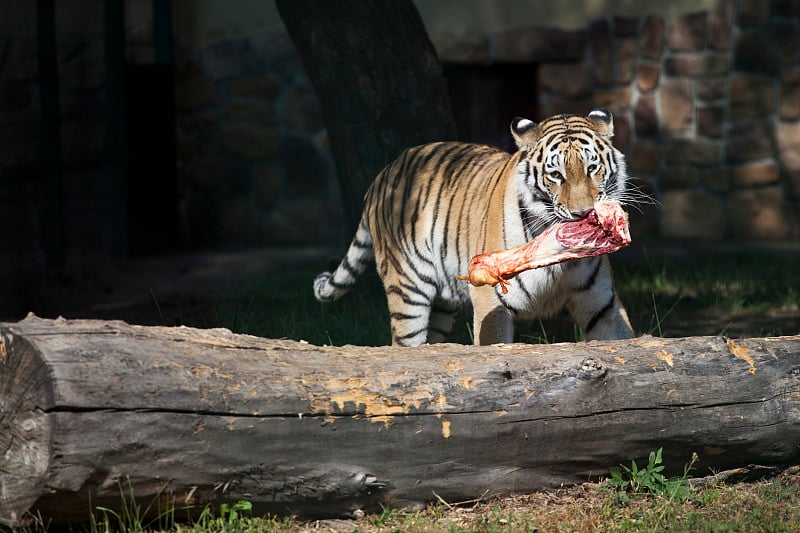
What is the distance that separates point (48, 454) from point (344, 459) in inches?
33.6

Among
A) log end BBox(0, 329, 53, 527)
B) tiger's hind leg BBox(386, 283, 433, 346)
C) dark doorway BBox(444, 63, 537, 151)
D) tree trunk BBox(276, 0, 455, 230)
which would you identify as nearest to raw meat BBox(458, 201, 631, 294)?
tiger's hind leg BBox(386, 283, 433, 346)

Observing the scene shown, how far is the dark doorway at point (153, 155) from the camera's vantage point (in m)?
9.29

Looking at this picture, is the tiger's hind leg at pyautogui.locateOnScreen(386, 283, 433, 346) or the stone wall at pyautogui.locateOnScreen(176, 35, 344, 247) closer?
the tiger's hind leg at pyautogui.locateOnScreen(386, 283, 433, 346)

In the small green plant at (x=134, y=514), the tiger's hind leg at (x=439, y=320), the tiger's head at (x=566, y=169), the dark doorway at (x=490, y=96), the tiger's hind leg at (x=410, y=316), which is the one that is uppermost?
the tiger's head at (x=566, y=169)

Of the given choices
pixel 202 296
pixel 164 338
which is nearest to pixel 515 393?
pixel 164 338

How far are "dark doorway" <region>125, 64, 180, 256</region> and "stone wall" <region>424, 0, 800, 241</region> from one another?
2.66m

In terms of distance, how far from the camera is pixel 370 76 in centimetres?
602

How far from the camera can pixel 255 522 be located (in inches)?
123

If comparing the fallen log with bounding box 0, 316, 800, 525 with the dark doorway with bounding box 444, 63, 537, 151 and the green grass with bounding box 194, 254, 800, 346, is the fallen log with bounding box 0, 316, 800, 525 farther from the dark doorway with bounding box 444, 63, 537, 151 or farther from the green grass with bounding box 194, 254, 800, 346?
the dark doorway with bounding box 444, 63, 537, 151

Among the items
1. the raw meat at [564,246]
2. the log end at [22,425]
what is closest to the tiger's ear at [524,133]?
the raw meat at [564,246]

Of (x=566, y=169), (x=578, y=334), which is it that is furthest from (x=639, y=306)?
(x=566, y=169)

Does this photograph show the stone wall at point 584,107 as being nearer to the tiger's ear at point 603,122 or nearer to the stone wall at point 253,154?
the stone wall at point 253,154

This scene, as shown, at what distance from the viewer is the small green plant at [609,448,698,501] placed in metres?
3.44

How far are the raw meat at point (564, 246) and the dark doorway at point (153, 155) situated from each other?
19.4ft
